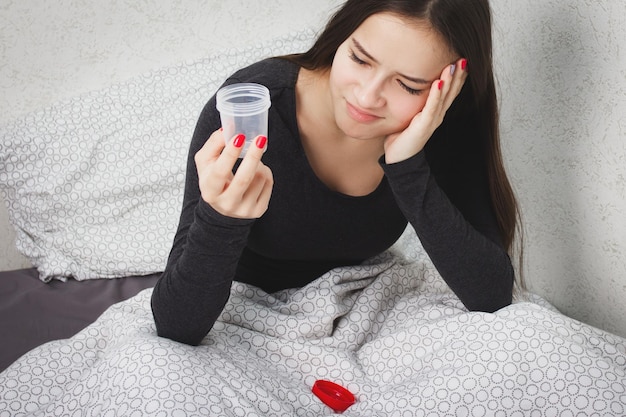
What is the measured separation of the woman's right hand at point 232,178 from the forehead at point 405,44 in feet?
0.89

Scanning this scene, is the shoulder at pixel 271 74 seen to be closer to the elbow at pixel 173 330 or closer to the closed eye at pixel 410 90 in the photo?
the closed eye at pixel 410 90

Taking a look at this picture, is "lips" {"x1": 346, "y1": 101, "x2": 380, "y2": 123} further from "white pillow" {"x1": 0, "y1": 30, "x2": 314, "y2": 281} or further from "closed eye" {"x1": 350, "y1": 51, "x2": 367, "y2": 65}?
"white pillow" {"x1": 0, "y1": 30, "x2": 314, "y2": 281}

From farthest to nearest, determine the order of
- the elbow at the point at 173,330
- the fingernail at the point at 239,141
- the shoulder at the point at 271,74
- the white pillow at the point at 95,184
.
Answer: the white pillow at the point at 95,184
the shoulder at the point at 271,74
the elbow at the point at 173,330
the fingernail at the point at 239,141

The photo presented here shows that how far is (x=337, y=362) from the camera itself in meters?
1.35

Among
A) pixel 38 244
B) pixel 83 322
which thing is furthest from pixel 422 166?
pixel 38 244

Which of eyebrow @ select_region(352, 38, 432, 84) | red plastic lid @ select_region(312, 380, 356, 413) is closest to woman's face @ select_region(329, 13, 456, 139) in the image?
eyebrow @ select_region(352, 38, 432, 84)

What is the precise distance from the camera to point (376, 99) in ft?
3.88

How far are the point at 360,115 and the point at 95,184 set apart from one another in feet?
2.98

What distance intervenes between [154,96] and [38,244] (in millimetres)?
495

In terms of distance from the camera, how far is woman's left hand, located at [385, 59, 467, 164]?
1.20 m

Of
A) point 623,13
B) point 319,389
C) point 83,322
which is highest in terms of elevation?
point 623,13

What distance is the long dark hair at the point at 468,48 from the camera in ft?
3.80

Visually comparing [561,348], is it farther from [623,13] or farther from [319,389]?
[623,13]

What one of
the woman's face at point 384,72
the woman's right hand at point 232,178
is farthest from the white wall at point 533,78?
the woman's right hand at point 232,178
